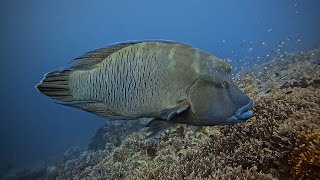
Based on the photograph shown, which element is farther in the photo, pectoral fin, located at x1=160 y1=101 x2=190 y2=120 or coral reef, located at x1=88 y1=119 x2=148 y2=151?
coral reef, located at x1=88 y1=119 x2=148 y2=151

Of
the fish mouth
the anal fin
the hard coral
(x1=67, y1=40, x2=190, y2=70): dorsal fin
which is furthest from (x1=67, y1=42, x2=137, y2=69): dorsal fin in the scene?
the hard coral

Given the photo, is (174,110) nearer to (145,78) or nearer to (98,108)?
(145,78)

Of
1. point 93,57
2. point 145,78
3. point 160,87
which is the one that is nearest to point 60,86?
point 93,57

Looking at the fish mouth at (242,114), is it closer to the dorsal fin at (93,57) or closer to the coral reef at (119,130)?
the dorsal fin at (93,57)

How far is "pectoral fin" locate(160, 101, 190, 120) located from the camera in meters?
2.25

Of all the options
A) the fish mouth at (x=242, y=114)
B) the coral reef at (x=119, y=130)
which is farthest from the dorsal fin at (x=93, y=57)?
the coral reef at (x=119, y=130)

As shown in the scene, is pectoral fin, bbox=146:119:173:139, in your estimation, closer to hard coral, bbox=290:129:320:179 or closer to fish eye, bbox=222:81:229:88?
fish eye, bbox=222:81:229:88

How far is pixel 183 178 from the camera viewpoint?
13.5ft

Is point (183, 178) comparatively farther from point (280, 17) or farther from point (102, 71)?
point (280, 17)

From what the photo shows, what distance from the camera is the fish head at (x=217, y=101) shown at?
2355mm

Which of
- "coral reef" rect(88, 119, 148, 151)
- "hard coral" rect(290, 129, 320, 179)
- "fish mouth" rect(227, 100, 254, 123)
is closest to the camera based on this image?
"fish mouth" rect(227, 100, 254, 123)

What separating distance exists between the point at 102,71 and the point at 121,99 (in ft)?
1.05

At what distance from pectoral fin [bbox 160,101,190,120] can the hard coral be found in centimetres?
186

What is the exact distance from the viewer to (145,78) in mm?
2428
